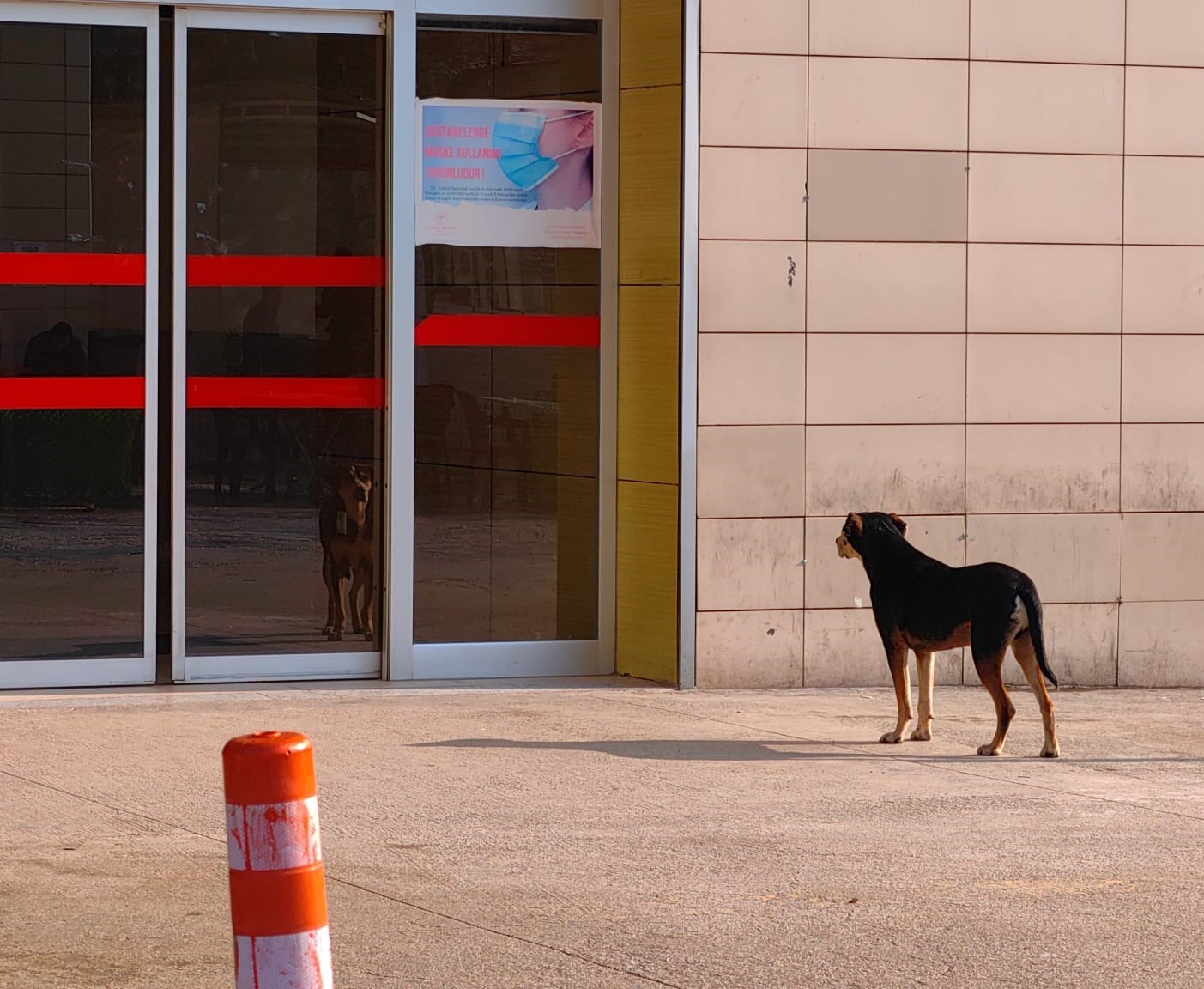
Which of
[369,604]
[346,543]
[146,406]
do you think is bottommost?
[369,604]

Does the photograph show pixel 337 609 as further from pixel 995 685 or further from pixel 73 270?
pixel 995 685

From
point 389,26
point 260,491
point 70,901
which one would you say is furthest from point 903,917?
point 389,26

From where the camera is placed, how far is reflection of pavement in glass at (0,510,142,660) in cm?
1039

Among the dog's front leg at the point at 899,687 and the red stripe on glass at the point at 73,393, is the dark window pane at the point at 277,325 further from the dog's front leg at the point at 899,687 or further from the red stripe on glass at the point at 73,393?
the dog's front leg at the point at 899,687

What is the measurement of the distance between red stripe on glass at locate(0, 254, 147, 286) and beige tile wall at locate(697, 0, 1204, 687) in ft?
10.4

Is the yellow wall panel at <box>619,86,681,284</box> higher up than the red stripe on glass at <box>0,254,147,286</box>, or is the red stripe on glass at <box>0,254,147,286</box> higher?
the yellow wall panel at <box>619,86,681,284</box>

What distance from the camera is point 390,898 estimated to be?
619cm

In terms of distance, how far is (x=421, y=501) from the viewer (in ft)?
35.8

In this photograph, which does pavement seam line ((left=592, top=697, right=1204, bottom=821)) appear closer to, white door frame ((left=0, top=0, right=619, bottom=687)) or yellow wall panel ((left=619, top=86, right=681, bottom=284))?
white door frame ((left=0, top=0, right=619, bottom=687))

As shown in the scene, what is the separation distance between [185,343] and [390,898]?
5117 millimetres

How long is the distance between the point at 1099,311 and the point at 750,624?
2800 mm

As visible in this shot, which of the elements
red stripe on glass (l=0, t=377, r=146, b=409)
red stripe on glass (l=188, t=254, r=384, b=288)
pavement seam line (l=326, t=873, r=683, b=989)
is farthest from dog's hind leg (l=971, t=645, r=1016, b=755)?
red stripe on glass (l=0, t=377, r=146, b=409)

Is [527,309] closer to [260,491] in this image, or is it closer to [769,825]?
[260,491]

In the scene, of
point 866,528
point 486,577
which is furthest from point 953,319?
point 486,577
